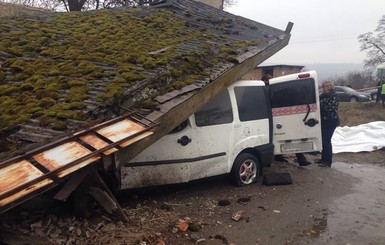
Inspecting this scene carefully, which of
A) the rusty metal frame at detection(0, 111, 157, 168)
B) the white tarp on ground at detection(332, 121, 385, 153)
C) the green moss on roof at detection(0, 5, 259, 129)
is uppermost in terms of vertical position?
the green moss on roof at detection(0, 5, 259, 129)

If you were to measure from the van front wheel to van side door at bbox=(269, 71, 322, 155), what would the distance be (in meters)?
0.77

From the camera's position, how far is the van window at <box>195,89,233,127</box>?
5176 mm

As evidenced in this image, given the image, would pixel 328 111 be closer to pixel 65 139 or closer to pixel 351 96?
pixel 65 139

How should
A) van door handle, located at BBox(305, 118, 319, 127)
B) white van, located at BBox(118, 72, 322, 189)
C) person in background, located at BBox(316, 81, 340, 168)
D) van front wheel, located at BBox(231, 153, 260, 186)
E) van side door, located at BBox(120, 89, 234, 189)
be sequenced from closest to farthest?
van side door, located at BBox(120, 89, 234, 189)
white van, located at BBox(118, 72, 322, 189)
van front wheel, located at BBox(231, 153, 260, 186)
van door handle, located at BBox(305, 118, 319, 127)
person in background, located at BBox(316, 81, 340, 168)

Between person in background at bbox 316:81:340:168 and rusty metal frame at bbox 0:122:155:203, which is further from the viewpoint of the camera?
person in background at bbox 316:81:340:168

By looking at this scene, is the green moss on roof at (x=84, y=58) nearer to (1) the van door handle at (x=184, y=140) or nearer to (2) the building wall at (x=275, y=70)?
(1) the van door handle at (x=184, y=140)

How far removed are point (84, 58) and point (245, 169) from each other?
3091 millimetres

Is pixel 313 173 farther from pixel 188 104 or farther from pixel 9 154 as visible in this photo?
pixel 9 154

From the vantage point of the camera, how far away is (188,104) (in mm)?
4305

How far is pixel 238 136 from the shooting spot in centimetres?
564

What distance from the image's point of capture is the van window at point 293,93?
6.58 meters

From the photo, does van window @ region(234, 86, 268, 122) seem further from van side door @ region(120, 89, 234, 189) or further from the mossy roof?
the mossy roof

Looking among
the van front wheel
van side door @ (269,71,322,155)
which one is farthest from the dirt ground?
van side door @ (269,71,322,155)

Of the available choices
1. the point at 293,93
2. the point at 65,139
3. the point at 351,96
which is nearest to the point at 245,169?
the point at 293,93
